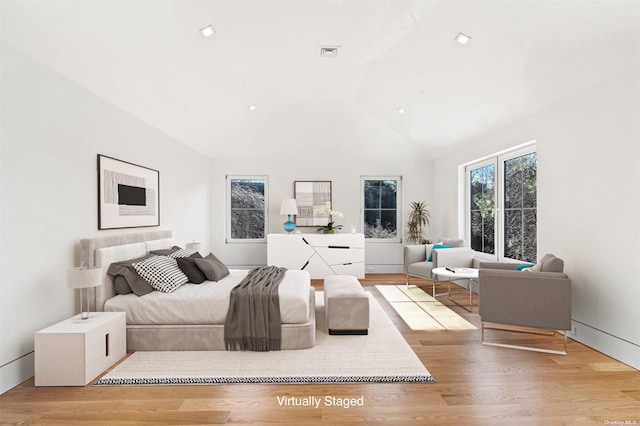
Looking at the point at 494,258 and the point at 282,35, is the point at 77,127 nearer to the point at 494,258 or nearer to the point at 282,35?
the point at 282,35

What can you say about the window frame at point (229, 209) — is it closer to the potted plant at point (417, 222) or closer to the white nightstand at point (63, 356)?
the potted plant at point (417, 222)

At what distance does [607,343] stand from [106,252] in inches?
178

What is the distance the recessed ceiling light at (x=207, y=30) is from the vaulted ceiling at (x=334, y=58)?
5 cm

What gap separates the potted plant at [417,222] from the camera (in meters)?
6.82

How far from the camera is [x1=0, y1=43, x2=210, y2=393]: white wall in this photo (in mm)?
2402

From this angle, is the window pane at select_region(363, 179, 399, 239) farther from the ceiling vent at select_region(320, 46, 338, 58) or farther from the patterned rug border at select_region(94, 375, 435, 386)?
the patterned rug border at select_region(94, 375, 435, 386)

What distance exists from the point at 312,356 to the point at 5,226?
2.46 metres

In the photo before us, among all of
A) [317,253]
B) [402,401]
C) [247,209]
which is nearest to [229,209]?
[247,209]

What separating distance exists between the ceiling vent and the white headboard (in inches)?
117

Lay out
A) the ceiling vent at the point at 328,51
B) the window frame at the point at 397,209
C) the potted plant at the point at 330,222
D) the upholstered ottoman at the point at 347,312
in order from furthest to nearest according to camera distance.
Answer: the window frame at the point at 397,209
the potted plant at the point at 330,222
the ceiling vent at the point at 328,51
the upholstered ottoman at the point at 347,312

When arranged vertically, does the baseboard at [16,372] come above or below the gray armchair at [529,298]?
below

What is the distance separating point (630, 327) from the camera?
2779 mm

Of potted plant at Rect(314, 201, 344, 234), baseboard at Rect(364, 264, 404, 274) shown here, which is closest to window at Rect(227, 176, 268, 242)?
potted plant at Rect(314, 201, 344, 234)

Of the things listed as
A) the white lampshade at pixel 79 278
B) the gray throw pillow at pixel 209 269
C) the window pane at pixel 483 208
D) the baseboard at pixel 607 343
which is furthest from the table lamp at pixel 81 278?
the window pane at pixel 483 208
